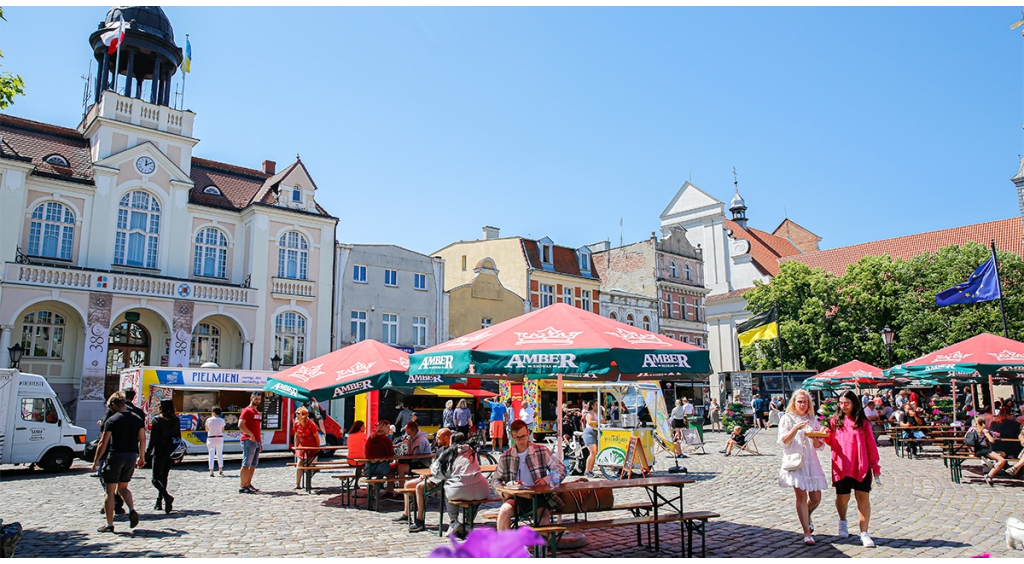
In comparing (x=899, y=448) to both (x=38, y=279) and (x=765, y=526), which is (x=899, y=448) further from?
(x=38, y=279)

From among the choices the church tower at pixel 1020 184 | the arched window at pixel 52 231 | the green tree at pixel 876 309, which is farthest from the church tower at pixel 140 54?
the church tower at pixel 1020 184

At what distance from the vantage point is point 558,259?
4316cm

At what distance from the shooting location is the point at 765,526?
9062mm

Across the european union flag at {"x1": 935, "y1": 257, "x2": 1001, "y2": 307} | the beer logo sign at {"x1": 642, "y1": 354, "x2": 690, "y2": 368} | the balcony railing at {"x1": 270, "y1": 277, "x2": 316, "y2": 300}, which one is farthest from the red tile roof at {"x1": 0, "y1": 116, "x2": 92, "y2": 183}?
the european union flag at {"x1": 935, "y1": 257, "x2": 1001, "y2": 307}

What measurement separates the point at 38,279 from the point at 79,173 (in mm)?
4933

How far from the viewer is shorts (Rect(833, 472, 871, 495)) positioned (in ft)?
25.0

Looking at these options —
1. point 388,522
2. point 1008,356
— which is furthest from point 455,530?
point 1008,356

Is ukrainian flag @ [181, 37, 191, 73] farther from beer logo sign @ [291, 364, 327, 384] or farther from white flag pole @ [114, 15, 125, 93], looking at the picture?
beer logo sign @ [291, 364, 327, 384]

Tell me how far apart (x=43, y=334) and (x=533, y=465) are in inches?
962

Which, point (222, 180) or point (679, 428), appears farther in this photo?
point (222, 180)

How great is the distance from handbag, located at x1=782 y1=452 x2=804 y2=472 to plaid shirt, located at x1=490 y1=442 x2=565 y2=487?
2.55 metres

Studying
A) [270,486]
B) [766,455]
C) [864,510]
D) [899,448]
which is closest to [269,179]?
[270,486]

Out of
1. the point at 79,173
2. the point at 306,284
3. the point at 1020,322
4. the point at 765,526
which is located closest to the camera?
the point at 765,526

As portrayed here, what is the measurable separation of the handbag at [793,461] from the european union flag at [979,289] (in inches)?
760
